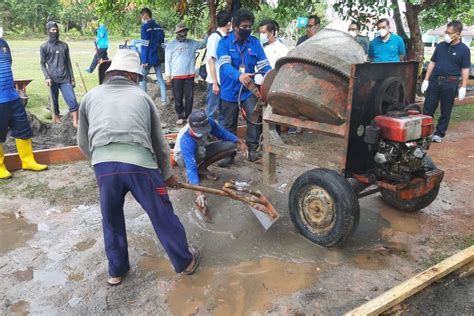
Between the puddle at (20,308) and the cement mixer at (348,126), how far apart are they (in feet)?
7.71

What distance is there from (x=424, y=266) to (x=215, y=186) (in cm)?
266

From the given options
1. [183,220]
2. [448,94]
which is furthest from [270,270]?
[448,94]

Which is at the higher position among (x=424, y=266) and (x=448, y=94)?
(x=448, y=94)

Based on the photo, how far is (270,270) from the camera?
140 inches

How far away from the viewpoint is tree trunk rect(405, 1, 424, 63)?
33.0 ft

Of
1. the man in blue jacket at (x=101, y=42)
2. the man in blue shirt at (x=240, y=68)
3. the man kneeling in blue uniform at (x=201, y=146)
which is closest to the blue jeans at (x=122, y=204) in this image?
the man kneeling in blue uniform at (x=201, y=146)

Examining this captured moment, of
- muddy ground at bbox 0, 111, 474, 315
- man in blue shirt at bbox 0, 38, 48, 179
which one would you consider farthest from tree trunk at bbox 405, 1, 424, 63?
man in blue shirt at bbox 0, 38, 48, 179

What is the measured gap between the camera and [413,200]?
14.6 feet

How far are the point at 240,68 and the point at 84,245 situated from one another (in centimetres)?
306

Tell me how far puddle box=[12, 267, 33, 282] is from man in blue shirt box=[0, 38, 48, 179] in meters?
2.39

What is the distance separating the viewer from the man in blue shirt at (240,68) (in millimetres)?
5414

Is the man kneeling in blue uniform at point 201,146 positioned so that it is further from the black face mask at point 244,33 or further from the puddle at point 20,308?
the puddle at point 20,308

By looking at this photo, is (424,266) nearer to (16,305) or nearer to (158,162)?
(158,162)

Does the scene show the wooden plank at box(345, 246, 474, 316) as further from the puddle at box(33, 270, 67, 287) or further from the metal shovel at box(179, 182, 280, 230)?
the puddle at box(33, 270, 67, 287)
